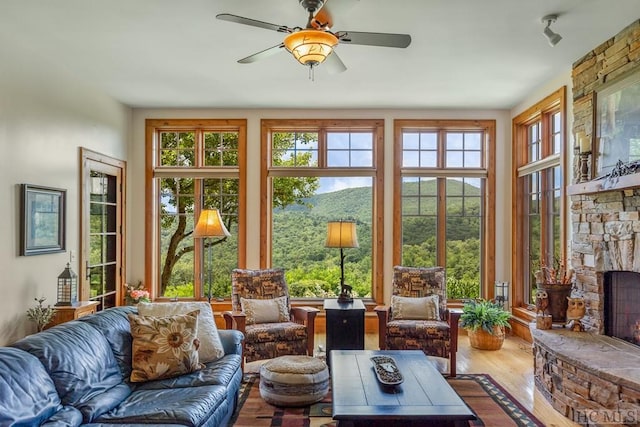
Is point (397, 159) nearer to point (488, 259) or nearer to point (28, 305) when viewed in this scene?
point (488, 259)

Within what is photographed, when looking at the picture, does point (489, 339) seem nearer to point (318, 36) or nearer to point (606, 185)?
point (606, 185)

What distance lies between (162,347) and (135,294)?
287 cm

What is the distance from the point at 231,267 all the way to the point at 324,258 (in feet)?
4.10

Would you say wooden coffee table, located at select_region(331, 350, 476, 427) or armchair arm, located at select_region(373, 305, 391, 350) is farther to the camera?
armchair arm, located at select_region(373, 305, 391, 350)

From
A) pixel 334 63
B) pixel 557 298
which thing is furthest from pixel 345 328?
pixel 334 63

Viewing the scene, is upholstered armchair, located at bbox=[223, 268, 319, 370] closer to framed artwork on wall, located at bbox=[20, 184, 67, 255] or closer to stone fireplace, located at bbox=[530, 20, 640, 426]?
framed artwork on wall, located at bbox=[20, 184, 67, 255]

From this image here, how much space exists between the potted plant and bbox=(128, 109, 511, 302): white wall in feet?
3.29

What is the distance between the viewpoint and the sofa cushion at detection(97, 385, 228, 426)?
7.64 ft

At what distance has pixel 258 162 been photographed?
603 cm

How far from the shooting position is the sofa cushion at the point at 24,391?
2.00 metres

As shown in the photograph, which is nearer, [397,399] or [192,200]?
[397,399]

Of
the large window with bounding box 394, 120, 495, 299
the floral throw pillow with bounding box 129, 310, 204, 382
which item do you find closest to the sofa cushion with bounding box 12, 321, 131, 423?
the floral throw pillow with bounding box 129, 310, 204, 382

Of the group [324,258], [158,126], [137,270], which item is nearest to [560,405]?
[324,258]

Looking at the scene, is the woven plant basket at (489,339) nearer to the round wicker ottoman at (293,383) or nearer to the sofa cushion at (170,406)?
the round wicker ottoman at (293,383)
